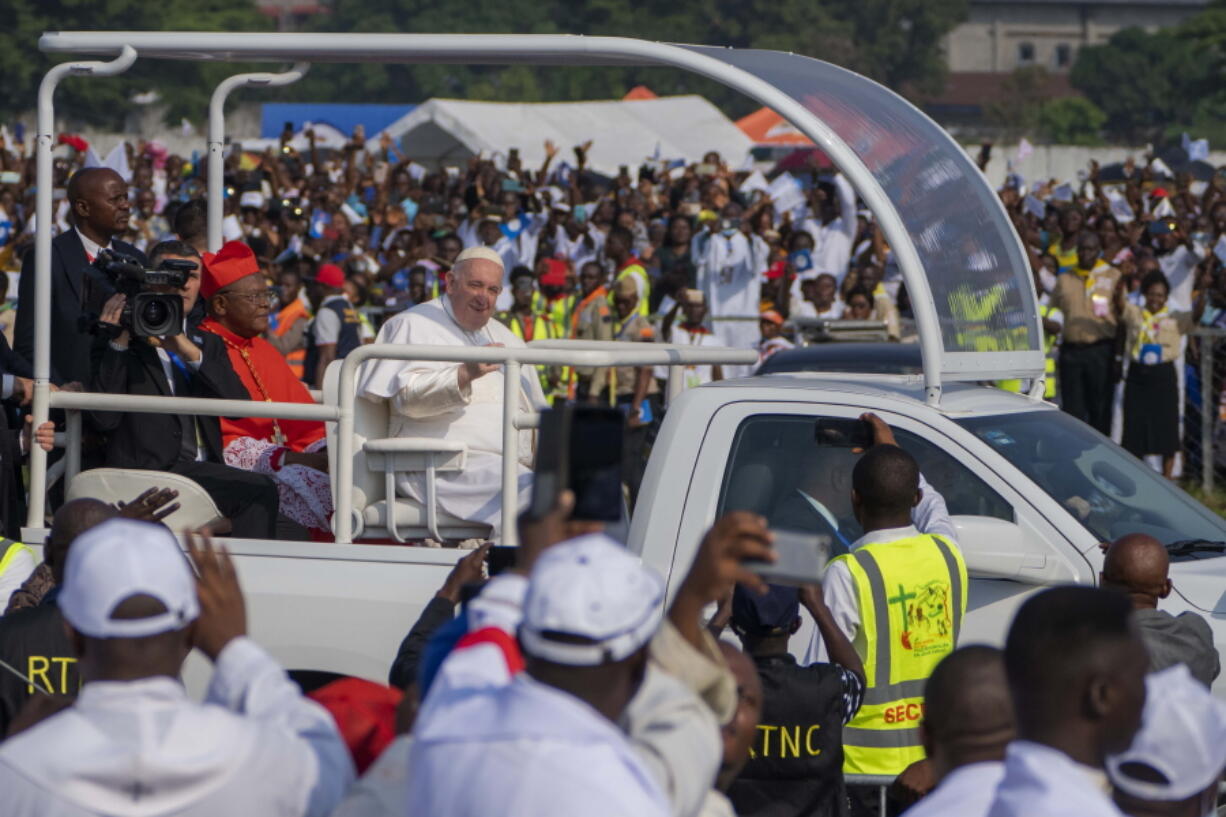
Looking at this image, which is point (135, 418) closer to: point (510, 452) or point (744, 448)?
point (510, 452)

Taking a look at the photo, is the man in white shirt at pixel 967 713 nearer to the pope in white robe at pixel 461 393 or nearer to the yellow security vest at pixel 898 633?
the yellow security vest at pixel 898 633

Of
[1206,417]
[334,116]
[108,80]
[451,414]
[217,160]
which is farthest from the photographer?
[108,80]

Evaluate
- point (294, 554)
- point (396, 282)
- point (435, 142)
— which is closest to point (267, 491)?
point (294, 554)

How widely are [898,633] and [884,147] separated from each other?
6.55ft

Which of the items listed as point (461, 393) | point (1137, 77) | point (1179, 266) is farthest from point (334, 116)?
point (1137, 77)

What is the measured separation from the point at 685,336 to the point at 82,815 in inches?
456

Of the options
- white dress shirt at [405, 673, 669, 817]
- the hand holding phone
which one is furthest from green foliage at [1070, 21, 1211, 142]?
white dress shirt at [405, 673, 669, 817]

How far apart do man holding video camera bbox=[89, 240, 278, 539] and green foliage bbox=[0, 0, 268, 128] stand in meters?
56.6

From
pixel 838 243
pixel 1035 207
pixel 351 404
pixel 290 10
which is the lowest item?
pixel 351 404

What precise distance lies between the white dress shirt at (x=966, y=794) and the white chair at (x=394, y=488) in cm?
321

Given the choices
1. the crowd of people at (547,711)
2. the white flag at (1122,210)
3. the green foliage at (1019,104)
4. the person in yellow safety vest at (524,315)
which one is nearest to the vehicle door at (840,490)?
the crowd of people at (547,711)

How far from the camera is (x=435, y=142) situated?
32531mm

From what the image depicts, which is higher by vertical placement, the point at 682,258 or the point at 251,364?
the point at 682,258

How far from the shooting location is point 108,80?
62969 millimetres
